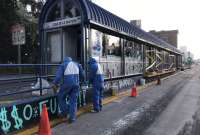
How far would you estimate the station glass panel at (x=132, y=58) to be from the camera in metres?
17.1

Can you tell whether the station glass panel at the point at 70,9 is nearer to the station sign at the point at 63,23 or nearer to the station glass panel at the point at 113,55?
the station sign at the point at 63,23

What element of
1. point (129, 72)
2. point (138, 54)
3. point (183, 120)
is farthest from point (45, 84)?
point (138, 54)

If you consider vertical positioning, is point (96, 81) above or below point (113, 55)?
below

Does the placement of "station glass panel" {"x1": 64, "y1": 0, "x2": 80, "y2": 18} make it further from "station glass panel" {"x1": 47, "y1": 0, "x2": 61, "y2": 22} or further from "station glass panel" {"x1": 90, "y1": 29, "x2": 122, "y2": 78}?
"station glass panel" {"x1": 90, "y1": 29, "x2": 122, "y2": 78}

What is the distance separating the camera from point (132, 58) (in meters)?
18.5

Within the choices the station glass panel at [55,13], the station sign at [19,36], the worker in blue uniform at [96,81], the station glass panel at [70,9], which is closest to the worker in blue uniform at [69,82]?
the worker in blue uniform at [96,81]

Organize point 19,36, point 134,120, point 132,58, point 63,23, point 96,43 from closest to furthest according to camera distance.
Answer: point 134,120 → point 19,36 → point 63,23 → point 96,43 → point 132,58

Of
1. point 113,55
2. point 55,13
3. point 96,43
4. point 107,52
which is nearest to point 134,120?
point 96,43

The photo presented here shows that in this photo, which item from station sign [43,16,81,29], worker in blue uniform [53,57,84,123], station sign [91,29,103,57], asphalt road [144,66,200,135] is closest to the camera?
asphalt road [144,66,200,135]

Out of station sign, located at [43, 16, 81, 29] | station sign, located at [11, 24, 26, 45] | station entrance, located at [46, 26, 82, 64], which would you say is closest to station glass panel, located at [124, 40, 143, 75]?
station entrance, located at [46, 26, 82, 64]

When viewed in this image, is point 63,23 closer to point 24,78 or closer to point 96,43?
point 96,43

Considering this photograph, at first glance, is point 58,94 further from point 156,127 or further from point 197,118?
point 197,118

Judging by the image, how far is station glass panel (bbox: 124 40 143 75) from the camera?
17141 mm

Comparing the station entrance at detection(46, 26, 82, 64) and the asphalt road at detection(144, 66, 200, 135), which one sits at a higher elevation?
the station entrance at detection(46, 26, 82, 64)
